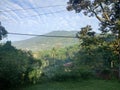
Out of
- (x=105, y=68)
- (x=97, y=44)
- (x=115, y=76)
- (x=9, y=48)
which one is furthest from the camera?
(x=9, y=48)

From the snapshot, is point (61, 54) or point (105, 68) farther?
point (61, 54)

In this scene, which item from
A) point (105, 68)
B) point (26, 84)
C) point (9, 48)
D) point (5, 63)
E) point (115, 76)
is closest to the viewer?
point (5, 63)

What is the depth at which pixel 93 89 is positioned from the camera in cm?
2242

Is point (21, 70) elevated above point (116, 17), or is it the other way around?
point (116, 17)

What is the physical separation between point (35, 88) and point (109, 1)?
35.9 ft

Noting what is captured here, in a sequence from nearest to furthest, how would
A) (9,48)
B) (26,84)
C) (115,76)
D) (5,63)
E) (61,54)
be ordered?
1. (5,63)
2. (26,84)
3. (115,76)
4. (9,48)
5. (61,54)

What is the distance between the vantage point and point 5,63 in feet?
73.5

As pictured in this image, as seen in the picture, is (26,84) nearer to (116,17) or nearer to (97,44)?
(97,44)

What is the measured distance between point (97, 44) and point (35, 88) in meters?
8.62

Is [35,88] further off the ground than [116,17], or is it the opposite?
[116,17]

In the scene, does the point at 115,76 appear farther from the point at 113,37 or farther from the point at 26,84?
the point at 26,84

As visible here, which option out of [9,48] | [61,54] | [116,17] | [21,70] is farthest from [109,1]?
[61,54]

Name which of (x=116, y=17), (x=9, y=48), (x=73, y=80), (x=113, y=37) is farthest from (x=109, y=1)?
(x=9, y=48)

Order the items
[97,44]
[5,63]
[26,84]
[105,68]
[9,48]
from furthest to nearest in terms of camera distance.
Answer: [9,48] → [105,68] → [97,44] → [26,84] → [5,63]
